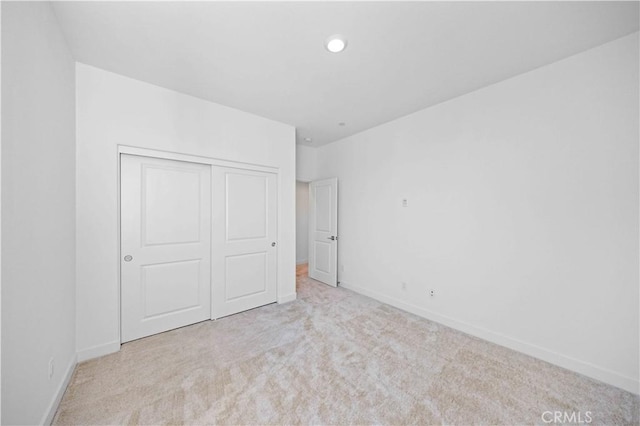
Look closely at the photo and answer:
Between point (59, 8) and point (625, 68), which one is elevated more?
point (59, 8)

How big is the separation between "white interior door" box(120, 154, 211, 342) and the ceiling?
0.99 m

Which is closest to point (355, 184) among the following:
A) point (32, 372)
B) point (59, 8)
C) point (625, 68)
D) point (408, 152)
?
point (408, 152)

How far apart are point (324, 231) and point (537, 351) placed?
3.26 m

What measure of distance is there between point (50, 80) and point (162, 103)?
1.04 meters

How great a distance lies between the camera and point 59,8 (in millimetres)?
1667

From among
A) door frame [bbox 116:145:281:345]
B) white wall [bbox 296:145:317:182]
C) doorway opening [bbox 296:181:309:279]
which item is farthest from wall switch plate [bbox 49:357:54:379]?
doorway opening [bbox 296:181:309:279]

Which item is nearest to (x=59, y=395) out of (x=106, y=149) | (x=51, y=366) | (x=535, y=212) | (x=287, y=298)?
(x=51, y=366)

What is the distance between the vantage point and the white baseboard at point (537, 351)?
6.26 ft

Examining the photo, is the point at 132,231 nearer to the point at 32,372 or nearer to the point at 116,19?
the point at 32,372

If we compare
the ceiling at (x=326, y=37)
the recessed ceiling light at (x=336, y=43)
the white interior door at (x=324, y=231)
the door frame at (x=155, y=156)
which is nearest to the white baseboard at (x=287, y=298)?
the white interior door at (x=324, y=231)

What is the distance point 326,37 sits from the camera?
191 cm

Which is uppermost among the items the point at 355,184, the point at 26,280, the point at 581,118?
the point at 581,118

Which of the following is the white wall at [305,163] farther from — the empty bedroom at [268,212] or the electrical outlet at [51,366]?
the electrical outlet at [51,366]

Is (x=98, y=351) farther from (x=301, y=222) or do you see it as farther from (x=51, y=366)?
(x=301, y=222)
